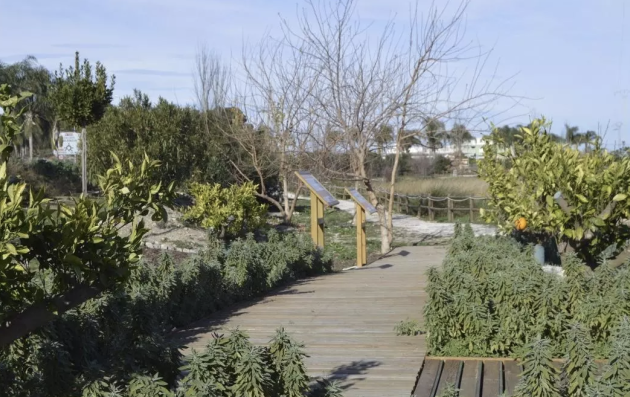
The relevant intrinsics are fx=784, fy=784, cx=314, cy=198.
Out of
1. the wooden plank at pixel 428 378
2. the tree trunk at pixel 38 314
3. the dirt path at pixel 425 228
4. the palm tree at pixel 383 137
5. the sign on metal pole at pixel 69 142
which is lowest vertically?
the wooden plank at pixel 428 378

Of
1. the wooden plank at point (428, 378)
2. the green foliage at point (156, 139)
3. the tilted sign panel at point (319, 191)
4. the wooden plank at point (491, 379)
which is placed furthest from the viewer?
the green foliage at point (156, 139)

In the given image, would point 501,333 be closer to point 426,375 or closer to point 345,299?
point 426,375

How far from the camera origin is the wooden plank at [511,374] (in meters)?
5.08

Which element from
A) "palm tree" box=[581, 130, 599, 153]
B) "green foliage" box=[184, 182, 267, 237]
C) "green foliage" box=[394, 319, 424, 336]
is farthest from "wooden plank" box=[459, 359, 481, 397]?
"green foliage" box=[184, 182, 267, 237]

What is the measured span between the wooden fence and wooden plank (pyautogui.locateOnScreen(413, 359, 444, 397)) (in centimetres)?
1884

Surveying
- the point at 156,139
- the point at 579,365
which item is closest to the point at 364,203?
the point at 579,365

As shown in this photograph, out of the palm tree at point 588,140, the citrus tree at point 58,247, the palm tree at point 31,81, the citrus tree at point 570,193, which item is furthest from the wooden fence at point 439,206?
the palm tree at point 31,81

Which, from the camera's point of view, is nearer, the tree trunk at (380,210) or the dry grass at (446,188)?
the tree trunk at (380,210)

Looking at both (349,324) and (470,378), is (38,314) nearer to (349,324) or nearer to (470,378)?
(470,378)

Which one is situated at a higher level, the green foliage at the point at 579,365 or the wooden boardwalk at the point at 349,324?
the green foliage at the point at 579,365

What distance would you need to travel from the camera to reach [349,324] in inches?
291

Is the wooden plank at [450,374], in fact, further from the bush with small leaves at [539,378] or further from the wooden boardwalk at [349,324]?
the bush with small leaves at [539,378]

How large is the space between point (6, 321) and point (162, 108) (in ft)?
63.6

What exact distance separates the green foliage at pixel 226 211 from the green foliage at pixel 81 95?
10.00 feet
